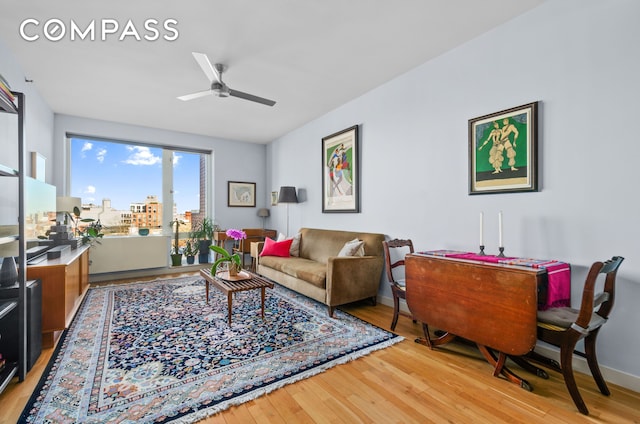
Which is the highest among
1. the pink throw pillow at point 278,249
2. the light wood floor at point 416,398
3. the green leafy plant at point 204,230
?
the green leafy plant at point 204,230

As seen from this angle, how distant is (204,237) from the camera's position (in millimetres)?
5391

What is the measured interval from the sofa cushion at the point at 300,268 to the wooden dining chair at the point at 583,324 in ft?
6.12

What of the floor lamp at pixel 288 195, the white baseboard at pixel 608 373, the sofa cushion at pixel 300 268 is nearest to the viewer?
the white baseboard at pixel 608 373

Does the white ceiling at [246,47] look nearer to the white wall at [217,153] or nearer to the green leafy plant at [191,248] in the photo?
the white wall at [217,153]

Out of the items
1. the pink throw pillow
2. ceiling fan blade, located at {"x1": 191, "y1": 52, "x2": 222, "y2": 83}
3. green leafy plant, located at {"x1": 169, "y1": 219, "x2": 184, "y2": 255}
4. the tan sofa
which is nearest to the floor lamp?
the pink throw pillow

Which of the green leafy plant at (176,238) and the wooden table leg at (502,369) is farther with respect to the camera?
the green leafy plant at (176,238)

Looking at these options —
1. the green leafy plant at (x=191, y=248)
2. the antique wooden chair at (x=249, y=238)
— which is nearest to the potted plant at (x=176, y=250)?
the green leafy plant at (x=191, y=248)

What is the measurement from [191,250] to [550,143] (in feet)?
17.6

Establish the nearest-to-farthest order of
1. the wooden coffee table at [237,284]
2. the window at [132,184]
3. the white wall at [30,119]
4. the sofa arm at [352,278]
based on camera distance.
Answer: the white wall at [30,119] → the wooden coffee table at [237,284] → the sofa arm at [352,278] → the window at [132,184]

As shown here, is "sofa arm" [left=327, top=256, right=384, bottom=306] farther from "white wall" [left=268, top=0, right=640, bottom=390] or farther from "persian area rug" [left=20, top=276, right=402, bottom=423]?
"white wall" [left=268, top=0, right=640, bottom=390]

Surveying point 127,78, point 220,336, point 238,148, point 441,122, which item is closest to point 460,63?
point 441,122

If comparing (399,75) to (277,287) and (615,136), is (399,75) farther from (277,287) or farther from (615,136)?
(277,287)

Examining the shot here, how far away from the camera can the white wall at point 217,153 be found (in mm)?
4332

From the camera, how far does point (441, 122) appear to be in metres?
2.81
